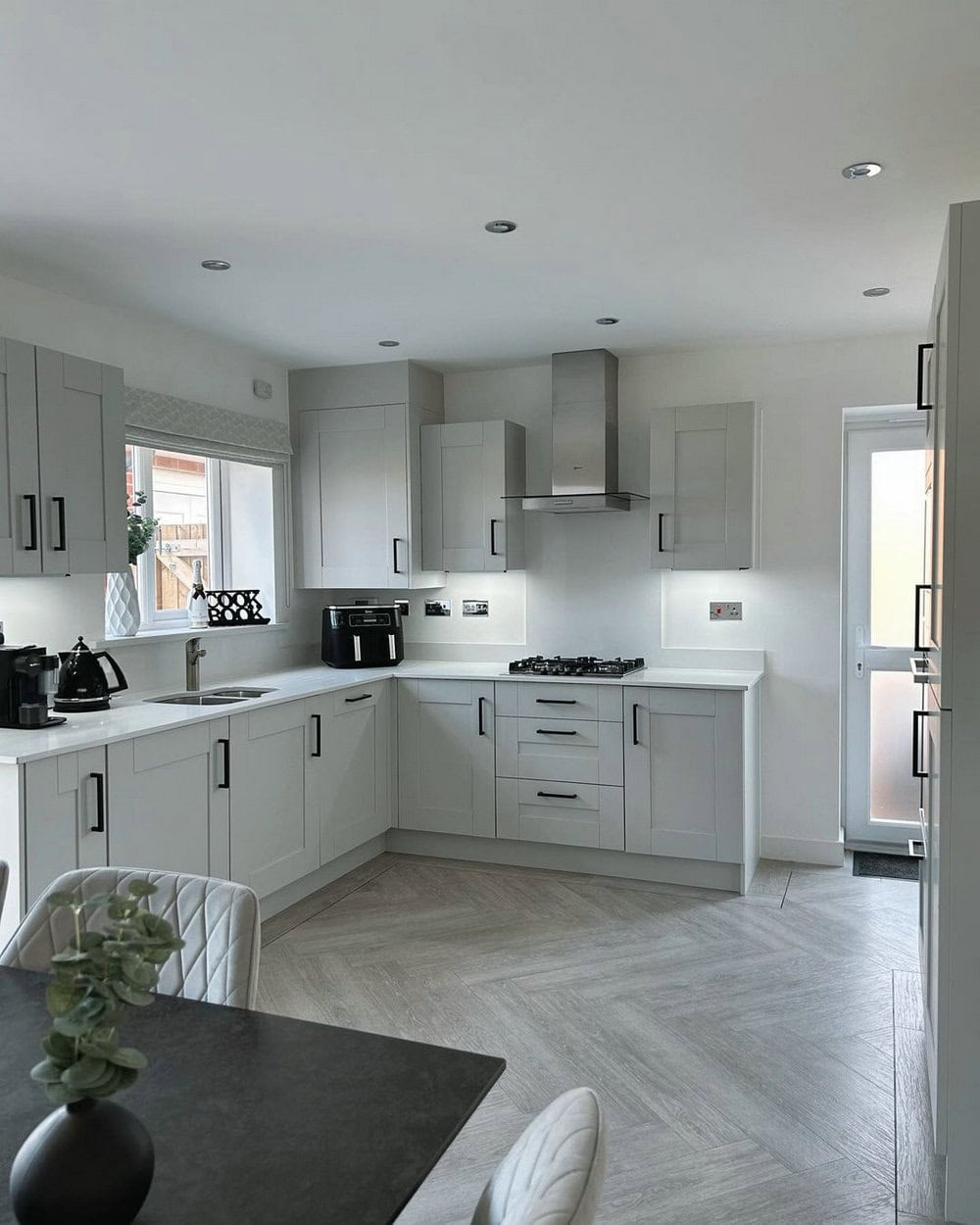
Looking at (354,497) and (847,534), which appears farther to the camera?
(354,497)

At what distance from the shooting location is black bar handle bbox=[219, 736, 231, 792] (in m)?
3.70

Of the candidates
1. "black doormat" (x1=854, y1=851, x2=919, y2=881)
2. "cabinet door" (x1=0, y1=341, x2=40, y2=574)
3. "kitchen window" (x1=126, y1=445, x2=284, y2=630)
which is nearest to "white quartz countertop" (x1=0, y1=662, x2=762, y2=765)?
"kitchen window" (x1=126, y1=445, x2=284, y2=630)

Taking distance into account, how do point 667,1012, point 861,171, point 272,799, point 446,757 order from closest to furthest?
point 861,171, point 667,1012, point 272,799, point 446,757

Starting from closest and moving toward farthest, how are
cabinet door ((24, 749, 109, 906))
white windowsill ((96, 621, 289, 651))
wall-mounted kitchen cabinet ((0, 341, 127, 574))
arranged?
cabinet door ((24, 749, 109, 906))
wall-mounted kitchen cabinet ((0, 341, 127, 574))
white windowsill ((96, 621, 289, 651))

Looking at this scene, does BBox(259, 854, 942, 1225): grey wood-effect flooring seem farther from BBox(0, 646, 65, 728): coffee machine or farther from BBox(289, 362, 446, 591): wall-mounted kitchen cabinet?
BBox(289, 362, 446, 591): wall-mounted kitchen cabinet

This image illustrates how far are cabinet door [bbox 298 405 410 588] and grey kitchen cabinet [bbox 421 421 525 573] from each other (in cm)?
15

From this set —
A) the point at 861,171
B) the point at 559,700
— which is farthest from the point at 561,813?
the point at 861,171

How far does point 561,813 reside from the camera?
467 centimetres

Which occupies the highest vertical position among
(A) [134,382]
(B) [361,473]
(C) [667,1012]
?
(A) [134,382]

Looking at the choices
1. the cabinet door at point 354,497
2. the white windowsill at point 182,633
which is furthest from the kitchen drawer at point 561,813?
the white windowsill at point 182,633

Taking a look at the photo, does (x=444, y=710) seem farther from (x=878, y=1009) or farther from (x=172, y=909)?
(x=172, y=909)

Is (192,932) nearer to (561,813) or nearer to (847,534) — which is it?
(561,813)

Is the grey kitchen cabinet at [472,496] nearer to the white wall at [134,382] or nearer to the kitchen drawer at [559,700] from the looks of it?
the kitchen drawer at [559,700]

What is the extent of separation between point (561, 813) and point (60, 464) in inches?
104
